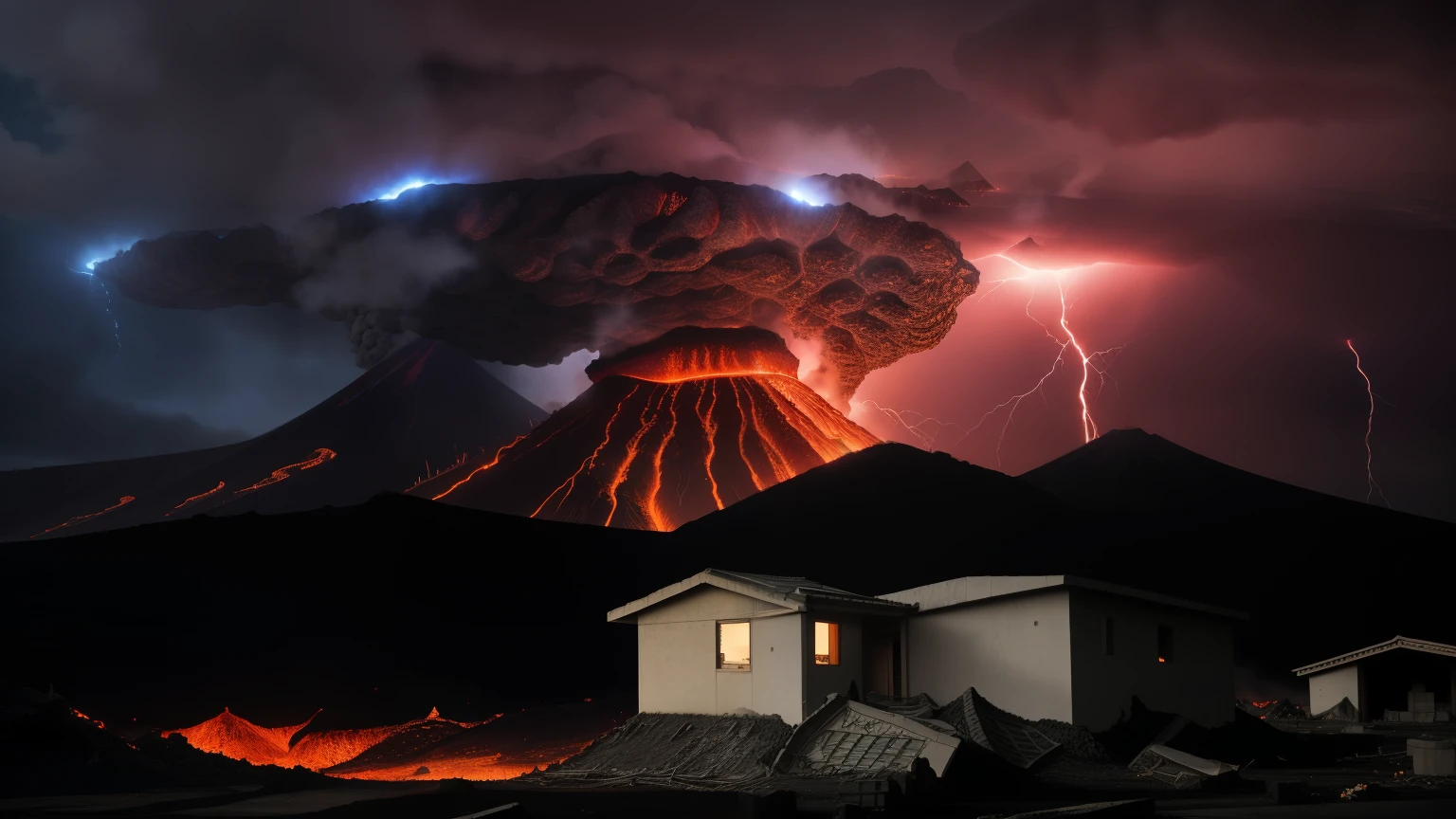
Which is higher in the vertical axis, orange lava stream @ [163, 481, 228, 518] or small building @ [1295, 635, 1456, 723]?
orange lava stream @ [163, 481, 228, 518]

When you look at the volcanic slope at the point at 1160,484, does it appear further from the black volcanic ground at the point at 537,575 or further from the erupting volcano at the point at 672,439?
the erupting volcano at the point at 672,439

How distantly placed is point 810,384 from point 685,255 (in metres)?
19.6

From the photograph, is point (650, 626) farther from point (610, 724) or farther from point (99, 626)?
point (99, 626)

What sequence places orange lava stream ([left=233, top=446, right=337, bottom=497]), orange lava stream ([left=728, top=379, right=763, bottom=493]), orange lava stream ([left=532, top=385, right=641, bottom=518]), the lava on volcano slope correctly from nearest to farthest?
the lava on volcano slope < orange lava stream ([left=532, top=385, right=641, bottom=518]) < orange lava stream ([left=728, top=379, right=763, bottom=493]) < orange lava stream ([left=233, top=446, right=337, bottom=497])

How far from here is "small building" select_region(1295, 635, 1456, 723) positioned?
29.4m

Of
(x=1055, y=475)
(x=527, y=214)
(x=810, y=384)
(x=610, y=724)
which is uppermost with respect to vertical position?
(x=527, y=214)

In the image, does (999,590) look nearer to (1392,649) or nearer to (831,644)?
(831,644)

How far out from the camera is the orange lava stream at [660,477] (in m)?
67.1

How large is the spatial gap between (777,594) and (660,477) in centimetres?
5120

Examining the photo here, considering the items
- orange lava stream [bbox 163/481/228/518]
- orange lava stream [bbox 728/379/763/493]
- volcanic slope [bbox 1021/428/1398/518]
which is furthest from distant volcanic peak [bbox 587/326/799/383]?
orange lava stream [bbox 163/481/228/518]

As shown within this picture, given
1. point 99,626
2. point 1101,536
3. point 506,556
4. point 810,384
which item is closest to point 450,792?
point 99,626

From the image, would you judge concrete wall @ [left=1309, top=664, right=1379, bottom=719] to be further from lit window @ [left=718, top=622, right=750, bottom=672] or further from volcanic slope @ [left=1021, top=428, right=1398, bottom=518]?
volcanic slope @ [left=1021, top=428, right=1398, bottom=518]

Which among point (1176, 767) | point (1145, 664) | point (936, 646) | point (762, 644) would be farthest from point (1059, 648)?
point (762, 644)

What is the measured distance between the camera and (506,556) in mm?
49781
